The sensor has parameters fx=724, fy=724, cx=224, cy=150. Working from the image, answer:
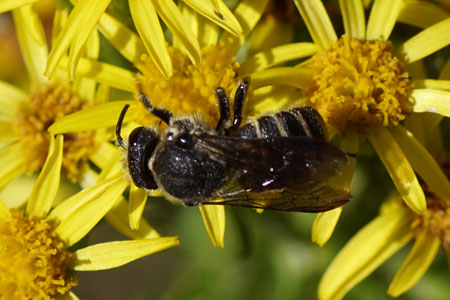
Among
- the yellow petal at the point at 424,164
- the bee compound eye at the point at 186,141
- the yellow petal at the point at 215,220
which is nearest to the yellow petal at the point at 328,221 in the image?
the yellow petal at the point at 424,164

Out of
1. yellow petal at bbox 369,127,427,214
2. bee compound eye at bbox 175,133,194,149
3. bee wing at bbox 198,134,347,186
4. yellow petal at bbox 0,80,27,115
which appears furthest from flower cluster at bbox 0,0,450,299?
yellow petal at bbox 0,80,27,115

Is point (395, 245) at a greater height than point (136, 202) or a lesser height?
lesser

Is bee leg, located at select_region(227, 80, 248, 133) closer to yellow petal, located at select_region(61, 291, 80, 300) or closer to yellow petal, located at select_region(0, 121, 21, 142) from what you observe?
yellow petal, located at select_region(61, 291, 80, 300)

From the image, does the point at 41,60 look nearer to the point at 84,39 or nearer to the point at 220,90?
A: the point at 84,39

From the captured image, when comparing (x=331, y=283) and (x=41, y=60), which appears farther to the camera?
(x=41, y=60)

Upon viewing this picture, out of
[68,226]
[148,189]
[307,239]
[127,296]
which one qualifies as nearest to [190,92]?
[148,189]

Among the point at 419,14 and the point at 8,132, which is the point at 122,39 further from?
the point at 419,14

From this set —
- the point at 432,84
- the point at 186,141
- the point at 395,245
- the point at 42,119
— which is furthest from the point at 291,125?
the point at 42,119
